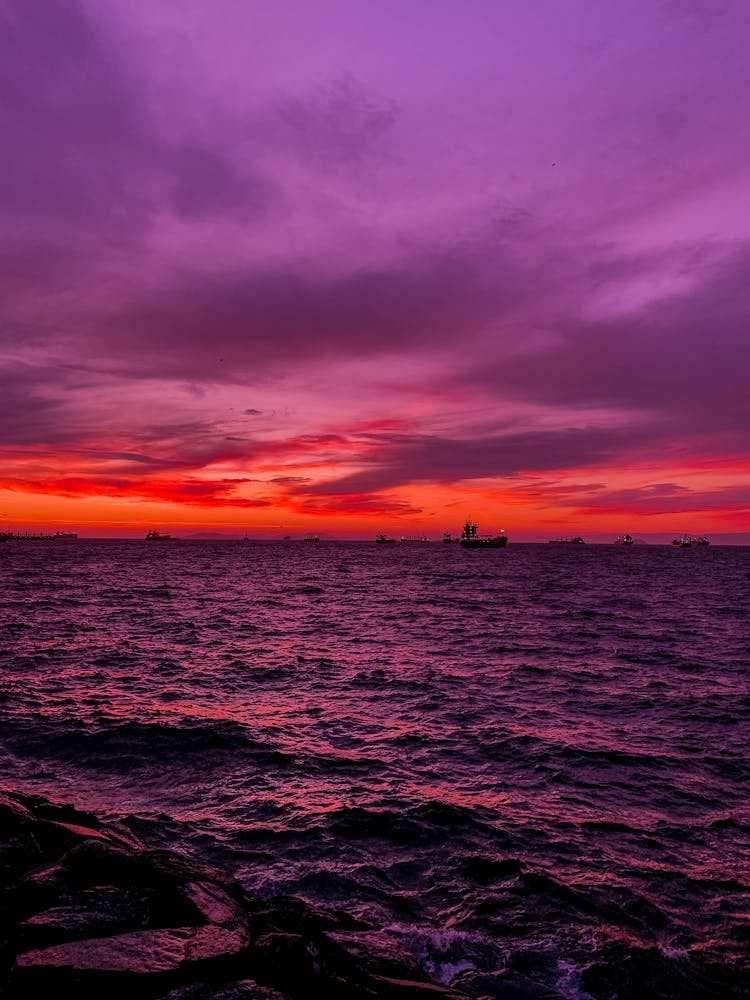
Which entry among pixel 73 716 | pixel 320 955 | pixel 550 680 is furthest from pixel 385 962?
pixel 550 680

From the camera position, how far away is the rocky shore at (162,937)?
6.09 m

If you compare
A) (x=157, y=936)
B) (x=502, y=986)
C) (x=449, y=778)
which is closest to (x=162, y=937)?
(x=157, y=936)

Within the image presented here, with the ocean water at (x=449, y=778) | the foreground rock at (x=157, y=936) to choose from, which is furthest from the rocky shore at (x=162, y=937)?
the ocean water at (x=449, y=778)

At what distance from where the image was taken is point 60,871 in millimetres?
8141

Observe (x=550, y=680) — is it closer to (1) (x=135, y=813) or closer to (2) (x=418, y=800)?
(2) (x=418, y=800)

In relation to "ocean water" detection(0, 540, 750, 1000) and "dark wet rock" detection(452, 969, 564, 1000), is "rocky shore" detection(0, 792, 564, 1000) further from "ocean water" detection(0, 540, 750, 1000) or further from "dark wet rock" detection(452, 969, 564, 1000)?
"ocean water" detection(0, 540, 750, 1000)

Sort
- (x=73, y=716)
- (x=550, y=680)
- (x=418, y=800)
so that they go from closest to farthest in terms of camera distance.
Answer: (x=418, y=800) < (x=73, y=716) < (x=550, y=680)

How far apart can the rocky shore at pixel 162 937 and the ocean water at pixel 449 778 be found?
4.78 feet

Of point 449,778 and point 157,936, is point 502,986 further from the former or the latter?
point 449,778

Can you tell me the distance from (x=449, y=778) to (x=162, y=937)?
9357 mm

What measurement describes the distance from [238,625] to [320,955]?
3695 centimetres

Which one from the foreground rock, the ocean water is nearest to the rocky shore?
the foreground rock

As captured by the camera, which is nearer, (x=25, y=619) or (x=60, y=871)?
(x=60, y=871)

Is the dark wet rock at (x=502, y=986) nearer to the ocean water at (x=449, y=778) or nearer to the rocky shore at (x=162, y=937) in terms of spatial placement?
the rocky shore at (x=162, y=937)
